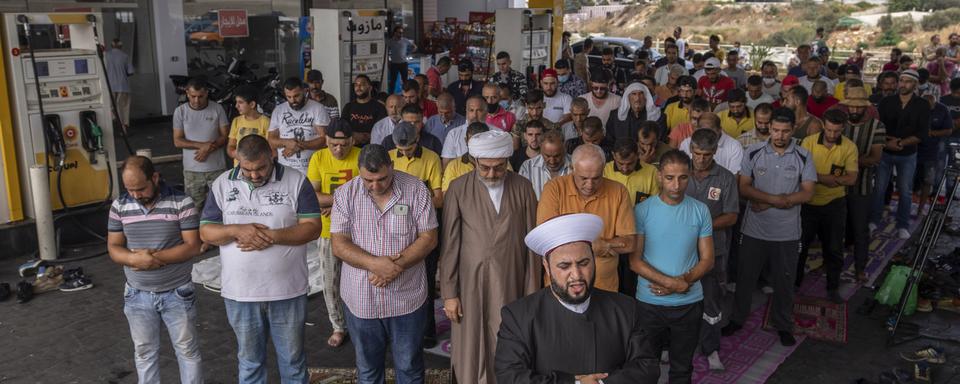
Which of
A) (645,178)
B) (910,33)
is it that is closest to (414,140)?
(645,178)

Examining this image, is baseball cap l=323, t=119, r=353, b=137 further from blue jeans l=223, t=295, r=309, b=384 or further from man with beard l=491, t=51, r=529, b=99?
man with beard l=491, t=51, r=529, b=99

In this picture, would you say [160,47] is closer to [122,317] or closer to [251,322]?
[122,317]

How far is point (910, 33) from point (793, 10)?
10114mm

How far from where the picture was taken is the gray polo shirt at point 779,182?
656 cm

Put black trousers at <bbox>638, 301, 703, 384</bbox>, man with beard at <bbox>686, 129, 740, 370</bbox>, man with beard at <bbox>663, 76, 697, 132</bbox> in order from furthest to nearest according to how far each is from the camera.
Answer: man with beard at <bbox>663, 76, 697, 132</bbox>, man with beard at <bbox>686, 129, 740, 370</bbox>, black trousers at <bbox>638, 301, 703, 384</bbox>

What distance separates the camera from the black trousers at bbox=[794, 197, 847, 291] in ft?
24.9

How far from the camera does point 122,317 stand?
23.6ft

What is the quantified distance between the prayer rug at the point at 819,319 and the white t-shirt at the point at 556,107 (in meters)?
3.39

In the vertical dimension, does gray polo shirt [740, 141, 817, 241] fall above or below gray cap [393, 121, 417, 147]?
below

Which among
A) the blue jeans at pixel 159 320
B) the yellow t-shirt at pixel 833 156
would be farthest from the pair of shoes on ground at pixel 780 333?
the blue jeans at pixel 159 320

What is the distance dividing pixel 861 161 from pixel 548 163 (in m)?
3.72

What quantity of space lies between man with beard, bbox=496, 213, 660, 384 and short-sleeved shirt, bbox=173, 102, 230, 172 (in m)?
5.72

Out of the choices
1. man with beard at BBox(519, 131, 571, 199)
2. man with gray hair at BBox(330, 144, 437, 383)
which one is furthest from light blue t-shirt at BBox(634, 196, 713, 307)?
man with gray hair at BBox(330, 144, 437, 383)

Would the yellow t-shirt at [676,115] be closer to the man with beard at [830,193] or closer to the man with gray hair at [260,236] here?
the man with beard at [830,193]
